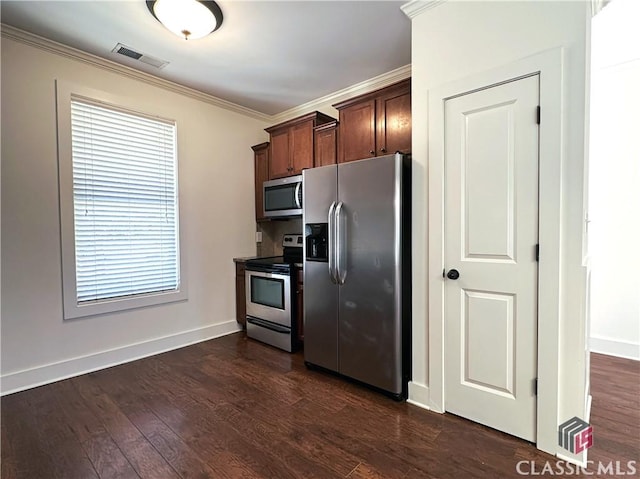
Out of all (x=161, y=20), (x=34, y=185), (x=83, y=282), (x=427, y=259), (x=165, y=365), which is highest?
(x=161, y=20)

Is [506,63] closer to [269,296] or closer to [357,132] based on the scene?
[357,132]

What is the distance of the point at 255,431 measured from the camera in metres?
1.93

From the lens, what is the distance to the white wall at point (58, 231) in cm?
244

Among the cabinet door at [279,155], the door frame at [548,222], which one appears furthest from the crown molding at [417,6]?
the cabinet door at [279,155]

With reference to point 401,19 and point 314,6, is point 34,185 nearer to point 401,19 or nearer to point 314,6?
point 314,6

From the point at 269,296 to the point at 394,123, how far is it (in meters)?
2.15

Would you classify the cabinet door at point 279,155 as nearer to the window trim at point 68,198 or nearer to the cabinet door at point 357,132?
the cabinet door at point 357,132

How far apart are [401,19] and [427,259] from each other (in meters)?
1.79

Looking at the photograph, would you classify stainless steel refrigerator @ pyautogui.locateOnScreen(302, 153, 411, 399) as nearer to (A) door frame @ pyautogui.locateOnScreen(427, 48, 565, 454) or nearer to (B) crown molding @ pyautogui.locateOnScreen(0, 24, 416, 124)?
(A) door frame @ pyautogui.locateOnScreen(427, 48, 565, 454)

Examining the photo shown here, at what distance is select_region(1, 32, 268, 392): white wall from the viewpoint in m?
2.44

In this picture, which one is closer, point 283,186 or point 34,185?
point 34,185

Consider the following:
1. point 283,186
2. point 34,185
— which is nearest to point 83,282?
point 34,185

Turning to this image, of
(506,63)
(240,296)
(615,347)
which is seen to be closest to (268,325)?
(240,296)

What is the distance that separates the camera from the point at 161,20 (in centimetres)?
218
